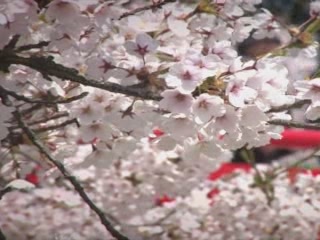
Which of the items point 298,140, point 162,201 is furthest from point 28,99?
point 298,140

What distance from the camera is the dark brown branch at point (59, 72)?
1086 mm

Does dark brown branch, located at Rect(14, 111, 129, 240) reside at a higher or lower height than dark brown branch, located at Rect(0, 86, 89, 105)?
lower

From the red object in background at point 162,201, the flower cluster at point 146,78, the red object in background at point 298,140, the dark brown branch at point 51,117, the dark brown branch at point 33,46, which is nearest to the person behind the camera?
the flower cluster at point 146,78

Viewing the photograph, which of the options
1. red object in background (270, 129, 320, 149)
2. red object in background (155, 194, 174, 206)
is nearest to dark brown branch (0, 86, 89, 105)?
red object in background (155, 194, 174, 206)

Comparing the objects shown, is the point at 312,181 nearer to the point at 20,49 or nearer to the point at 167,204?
the point at 167,204

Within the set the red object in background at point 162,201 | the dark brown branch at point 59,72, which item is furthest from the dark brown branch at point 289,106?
the red object in background at point 162,201

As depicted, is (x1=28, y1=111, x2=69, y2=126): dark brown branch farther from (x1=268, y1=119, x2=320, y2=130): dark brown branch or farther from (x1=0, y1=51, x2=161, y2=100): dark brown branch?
(x1=268, y1=119, x2=320, y2=130): dark brown branch

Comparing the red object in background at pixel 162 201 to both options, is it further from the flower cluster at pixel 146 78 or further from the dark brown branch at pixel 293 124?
the dark brown branch at pixel 293 124

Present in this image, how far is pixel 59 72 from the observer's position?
1155 mm

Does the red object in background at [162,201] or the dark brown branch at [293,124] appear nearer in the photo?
the dark brown branch at [293,124]

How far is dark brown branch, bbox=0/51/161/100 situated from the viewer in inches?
42.8

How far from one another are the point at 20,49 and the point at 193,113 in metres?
0.28

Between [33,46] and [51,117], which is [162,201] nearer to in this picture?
[51,117]

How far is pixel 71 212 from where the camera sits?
7.34ft
